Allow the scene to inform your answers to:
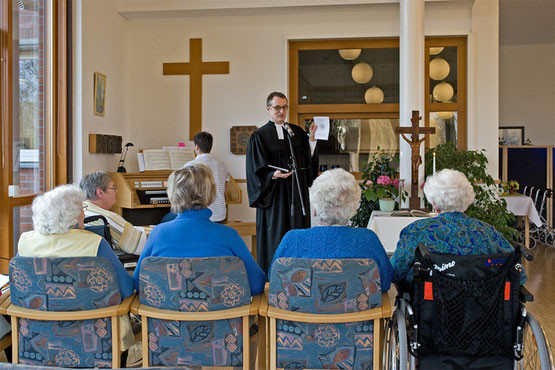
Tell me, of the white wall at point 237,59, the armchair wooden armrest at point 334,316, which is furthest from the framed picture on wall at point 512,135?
the armchair wooden armrest at point 334,316

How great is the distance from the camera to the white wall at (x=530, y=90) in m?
9.83

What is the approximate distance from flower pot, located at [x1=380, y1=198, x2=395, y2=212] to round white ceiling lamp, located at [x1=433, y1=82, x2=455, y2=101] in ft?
7.29

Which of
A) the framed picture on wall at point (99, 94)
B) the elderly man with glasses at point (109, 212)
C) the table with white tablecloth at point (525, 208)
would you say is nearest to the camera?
the elderly man with glasses at point (109, 212)

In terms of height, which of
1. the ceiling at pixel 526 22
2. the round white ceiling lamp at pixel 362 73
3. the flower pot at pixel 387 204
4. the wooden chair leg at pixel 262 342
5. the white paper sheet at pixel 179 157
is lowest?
the wooden chair leg at pixel 262 342

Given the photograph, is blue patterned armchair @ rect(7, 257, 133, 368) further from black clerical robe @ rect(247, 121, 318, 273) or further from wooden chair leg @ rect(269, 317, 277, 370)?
black clerical robe @ rect(247, 121, 318, 273)

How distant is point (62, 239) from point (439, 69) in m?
5.08

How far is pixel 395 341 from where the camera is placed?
2.17 m

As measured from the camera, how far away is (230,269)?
2.01 meters

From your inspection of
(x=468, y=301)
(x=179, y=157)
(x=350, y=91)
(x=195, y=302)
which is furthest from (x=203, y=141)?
(x=468, y=301)

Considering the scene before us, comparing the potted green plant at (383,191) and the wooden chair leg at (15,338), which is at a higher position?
the potted green plant at (383,191)

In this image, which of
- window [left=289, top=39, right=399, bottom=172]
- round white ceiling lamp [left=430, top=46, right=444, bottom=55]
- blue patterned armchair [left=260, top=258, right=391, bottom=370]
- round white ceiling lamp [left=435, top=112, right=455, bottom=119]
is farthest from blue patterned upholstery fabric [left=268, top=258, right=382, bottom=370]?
round white ceiling lamp [left=430, top=46, right=444, bottom=55]

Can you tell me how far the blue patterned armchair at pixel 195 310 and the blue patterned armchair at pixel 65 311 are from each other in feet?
0.40

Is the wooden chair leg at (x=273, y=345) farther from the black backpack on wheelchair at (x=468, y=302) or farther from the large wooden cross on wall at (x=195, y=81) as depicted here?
the large wooden cross on wall at (x=195, y=81)

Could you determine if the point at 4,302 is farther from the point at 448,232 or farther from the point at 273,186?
the point at 273,186
